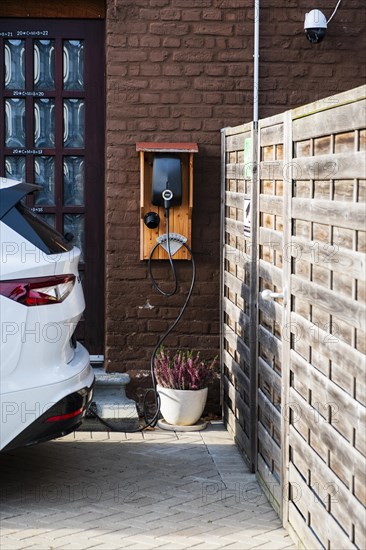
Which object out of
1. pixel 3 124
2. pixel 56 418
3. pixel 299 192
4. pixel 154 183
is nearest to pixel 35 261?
pixel 56 418

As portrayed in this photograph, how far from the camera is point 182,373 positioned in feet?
24.6

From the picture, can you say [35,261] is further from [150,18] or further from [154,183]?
[150,18]

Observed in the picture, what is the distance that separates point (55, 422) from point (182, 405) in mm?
2011

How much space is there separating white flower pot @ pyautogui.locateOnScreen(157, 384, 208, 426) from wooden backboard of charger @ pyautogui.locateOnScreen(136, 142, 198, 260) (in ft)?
Answer: 3.59

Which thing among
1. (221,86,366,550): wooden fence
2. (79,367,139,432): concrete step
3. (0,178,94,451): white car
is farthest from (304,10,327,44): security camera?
(0,178,94,451): white car

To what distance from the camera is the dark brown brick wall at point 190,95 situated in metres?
7.93

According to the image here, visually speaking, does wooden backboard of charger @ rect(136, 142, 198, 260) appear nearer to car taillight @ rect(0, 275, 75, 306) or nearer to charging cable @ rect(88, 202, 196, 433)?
charging cable @ rect(88, 202, 196, 433)

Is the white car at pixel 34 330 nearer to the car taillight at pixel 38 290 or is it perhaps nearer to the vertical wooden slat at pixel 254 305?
the car taillight at pixel 38 290

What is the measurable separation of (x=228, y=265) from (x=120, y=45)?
1.87m

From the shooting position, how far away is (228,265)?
7.73 metres

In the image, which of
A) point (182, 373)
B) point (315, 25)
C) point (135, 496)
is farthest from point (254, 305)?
point (315, 25)

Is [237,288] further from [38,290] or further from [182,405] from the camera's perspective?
[38,290]

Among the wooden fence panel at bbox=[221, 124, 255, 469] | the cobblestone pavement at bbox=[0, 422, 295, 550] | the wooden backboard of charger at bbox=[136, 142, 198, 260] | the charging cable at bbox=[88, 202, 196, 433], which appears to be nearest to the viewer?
the cobblestone pavement at bbox=[0, 422, 295, 550]

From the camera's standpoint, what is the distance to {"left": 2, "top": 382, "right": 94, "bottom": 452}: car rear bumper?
18.0 ft
